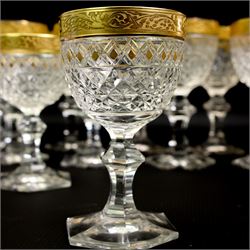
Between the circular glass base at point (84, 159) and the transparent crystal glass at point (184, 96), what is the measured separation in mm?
129

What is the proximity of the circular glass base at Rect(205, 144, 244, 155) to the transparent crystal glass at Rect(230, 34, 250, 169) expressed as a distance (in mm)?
166

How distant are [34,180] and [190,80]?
1.49 ft

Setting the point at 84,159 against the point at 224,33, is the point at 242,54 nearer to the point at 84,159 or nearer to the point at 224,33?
the point at 224,33

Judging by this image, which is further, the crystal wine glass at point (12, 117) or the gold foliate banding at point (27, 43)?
the crystal wine glass at point (12, 117)

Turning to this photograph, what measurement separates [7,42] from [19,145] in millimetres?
→ 501

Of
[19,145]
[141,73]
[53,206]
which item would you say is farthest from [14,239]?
[19,145]

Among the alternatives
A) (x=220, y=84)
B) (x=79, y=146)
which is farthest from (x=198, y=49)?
(x=79, y=146)

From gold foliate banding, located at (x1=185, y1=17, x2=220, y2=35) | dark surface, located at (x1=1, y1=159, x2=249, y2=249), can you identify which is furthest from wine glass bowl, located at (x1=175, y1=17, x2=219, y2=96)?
dark surface, located at (x1=1, y1=159, x2=249, y2=249)

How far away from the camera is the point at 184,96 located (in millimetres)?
1148

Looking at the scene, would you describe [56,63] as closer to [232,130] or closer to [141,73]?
[141,73]

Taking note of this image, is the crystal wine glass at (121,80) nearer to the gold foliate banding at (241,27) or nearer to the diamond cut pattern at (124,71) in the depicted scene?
the diamond cut pattern at (124,71)

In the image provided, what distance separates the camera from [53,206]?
72 cm

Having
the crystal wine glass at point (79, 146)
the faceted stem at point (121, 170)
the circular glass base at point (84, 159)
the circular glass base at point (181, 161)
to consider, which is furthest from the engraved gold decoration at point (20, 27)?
the faceted stem at point (121, 170)

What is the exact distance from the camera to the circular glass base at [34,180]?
0.83m
